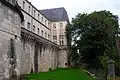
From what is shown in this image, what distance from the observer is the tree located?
41125mm

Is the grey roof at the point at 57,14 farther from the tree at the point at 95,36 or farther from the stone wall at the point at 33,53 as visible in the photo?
the stone wall at the point at 33,53

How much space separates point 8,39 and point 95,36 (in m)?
28.7

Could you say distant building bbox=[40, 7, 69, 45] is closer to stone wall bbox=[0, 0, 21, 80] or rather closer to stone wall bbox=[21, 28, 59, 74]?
stone wall bbox=[21, 28, 59, 74]

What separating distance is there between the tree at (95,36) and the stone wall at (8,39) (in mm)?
25506

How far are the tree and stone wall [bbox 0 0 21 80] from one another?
25.5m

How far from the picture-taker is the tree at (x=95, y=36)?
41.1m

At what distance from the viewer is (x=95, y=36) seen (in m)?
42.2

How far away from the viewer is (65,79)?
20.5 m

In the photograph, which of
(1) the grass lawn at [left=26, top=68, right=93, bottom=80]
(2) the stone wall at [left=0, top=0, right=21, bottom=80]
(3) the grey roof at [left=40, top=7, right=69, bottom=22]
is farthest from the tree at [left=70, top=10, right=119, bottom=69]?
(2) the stone wall at [left=0, top=0, right=21, bottom=80]

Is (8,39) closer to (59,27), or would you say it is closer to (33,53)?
(33,53)

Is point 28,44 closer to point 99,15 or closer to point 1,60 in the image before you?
point 1,60

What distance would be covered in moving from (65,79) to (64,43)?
32.4 metres

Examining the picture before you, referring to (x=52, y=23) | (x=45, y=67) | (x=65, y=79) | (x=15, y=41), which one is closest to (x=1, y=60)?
(x=15, y=41)

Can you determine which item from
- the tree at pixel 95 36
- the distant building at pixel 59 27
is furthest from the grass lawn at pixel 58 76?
the distant building at pixel 59 27
